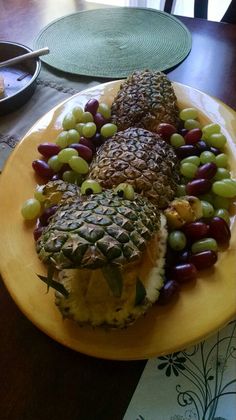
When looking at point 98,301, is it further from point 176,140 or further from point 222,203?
point 176,140

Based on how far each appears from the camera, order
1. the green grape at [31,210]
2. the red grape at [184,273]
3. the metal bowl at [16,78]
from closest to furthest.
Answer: the red grape at [184,273]
the green grape at [31,210]
the metal bowl at [16,78]

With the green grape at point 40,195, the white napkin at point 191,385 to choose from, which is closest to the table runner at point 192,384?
the white napkin at point 191,385

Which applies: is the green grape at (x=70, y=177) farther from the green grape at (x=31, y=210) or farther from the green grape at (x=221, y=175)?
the green grape at (x=221, y=175)

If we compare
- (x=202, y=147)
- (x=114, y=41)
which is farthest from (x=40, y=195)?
(x=114, y=41)

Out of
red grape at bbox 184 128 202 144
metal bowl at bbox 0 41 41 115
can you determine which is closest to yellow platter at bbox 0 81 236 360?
red grape at bbox 184 128 202 144

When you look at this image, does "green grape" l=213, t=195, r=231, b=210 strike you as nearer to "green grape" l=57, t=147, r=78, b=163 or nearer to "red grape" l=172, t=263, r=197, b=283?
"red grape" l=172, t=263, r=197, b=283

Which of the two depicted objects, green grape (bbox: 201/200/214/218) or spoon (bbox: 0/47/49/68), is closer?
green grape (bbox: 201/200/214/218)

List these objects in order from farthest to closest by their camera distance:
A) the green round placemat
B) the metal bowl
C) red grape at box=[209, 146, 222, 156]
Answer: the green round placemat
the metal bowl
red grape at box=[209, 146, 222, 156]
